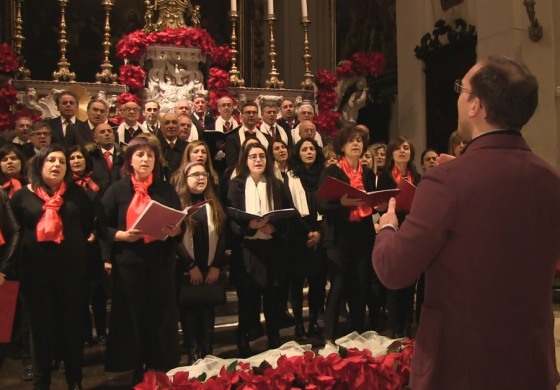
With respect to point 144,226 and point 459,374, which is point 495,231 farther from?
point 144,226

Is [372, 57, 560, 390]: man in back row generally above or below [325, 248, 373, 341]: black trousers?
above

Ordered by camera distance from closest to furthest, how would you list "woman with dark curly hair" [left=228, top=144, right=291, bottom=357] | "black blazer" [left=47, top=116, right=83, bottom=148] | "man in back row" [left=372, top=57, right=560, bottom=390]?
1. "man in back row" [left=372, top=57, right=560, bottom=390]
2. "woman with dark curly hair" [left=228, top=144, right=291, bottom=357]
3. "black blazer" [left=47, top=116, right=83, bottom=148]

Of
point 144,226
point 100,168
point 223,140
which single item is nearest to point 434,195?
point 144,226

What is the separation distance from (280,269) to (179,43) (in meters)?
3.45

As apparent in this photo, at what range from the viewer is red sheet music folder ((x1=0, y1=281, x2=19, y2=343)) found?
114 inches

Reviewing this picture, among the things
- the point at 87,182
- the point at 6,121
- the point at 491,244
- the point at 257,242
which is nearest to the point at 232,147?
the point at 87,182

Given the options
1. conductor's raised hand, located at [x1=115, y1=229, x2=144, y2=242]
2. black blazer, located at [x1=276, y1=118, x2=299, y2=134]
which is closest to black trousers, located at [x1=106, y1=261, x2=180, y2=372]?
conductor's raised hand, located at [x1=115, y1=229, x2=144, y2=242]

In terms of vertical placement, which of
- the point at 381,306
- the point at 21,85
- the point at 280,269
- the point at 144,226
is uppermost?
the point at 21,85

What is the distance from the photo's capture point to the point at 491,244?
4.86 feet

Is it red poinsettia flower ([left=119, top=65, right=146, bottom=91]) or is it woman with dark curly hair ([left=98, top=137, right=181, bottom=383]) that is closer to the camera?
woman with dark curly hair ([left=98, top=137, right=181, bottom=383])

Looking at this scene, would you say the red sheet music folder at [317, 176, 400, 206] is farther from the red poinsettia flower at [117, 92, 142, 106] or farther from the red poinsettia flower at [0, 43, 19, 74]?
the red poinsettia flower at [0, 43, 19, 74]

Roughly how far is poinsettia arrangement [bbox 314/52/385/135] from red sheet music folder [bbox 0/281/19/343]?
4.31 metres

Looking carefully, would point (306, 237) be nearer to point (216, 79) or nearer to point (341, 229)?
point (341, 229)

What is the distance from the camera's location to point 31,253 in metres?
3.25
